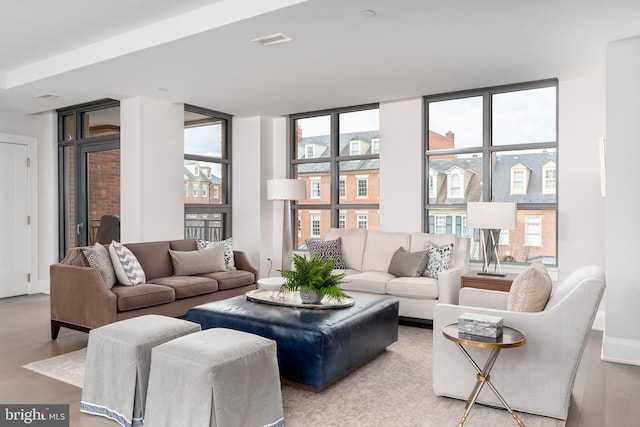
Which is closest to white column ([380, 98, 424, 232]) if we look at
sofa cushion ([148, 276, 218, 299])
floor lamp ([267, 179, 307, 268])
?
floor lamp ([267, 179, 307, 268])

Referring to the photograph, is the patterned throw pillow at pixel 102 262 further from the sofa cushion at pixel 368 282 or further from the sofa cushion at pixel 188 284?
the sofa cushion at pixel 368 282

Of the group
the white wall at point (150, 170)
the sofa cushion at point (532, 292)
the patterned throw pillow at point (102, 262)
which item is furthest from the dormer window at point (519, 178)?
the patterned throw pillow at point (102, 262)

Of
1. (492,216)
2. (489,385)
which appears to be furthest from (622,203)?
(489,385)

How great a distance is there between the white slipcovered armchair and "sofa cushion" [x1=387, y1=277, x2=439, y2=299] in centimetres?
170

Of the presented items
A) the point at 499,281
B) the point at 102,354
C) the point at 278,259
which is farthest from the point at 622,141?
the point at 278,259

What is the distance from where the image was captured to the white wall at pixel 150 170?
557cm

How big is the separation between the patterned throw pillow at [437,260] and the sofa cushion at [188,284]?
90.6 inches

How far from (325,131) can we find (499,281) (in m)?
3.40

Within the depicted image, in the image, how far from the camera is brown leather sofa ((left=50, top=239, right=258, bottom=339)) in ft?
13.0

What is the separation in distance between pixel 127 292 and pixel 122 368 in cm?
156

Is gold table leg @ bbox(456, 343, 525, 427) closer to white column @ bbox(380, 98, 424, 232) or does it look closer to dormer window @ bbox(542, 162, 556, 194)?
dormer window @ bbox(542, 162, 556, 194)

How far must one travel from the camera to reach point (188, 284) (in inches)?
182

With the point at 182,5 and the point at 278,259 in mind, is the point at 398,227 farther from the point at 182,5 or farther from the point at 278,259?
the point at 182,5

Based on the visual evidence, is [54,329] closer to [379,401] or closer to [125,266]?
[125,266]
